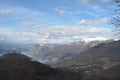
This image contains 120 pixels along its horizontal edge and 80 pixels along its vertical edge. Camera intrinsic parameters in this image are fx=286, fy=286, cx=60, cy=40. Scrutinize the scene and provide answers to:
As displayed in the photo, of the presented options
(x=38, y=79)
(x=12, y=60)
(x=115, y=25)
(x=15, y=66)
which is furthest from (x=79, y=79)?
(x=115, y=25)

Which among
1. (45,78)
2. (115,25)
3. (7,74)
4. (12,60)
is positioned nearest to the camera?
(115,25)

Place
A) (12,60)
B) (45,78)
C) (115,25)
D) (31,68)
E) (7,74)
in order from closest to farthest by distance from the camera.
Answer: (115,25)
(7,74)
(45,78)
(31,68)
(12,60)

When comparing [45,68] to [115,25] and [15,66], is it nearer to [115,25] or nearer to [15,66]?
[15,66]

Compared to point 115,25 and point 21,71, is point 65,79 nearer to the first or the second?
point 21,71

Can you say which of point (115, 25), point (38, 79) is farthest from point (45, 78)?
point (115, 25)

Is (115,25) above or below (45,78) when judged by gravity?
above

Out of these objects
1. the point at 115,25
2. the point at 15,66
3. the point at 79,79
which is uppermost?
the point at 115,25

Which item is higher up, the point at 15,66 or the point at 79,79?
the point at 15,66

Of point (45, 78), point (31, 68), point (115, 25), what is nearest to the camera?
point (115, 25)

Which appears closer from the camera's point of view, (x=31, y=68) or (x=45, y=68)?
(x=31, y=68)
